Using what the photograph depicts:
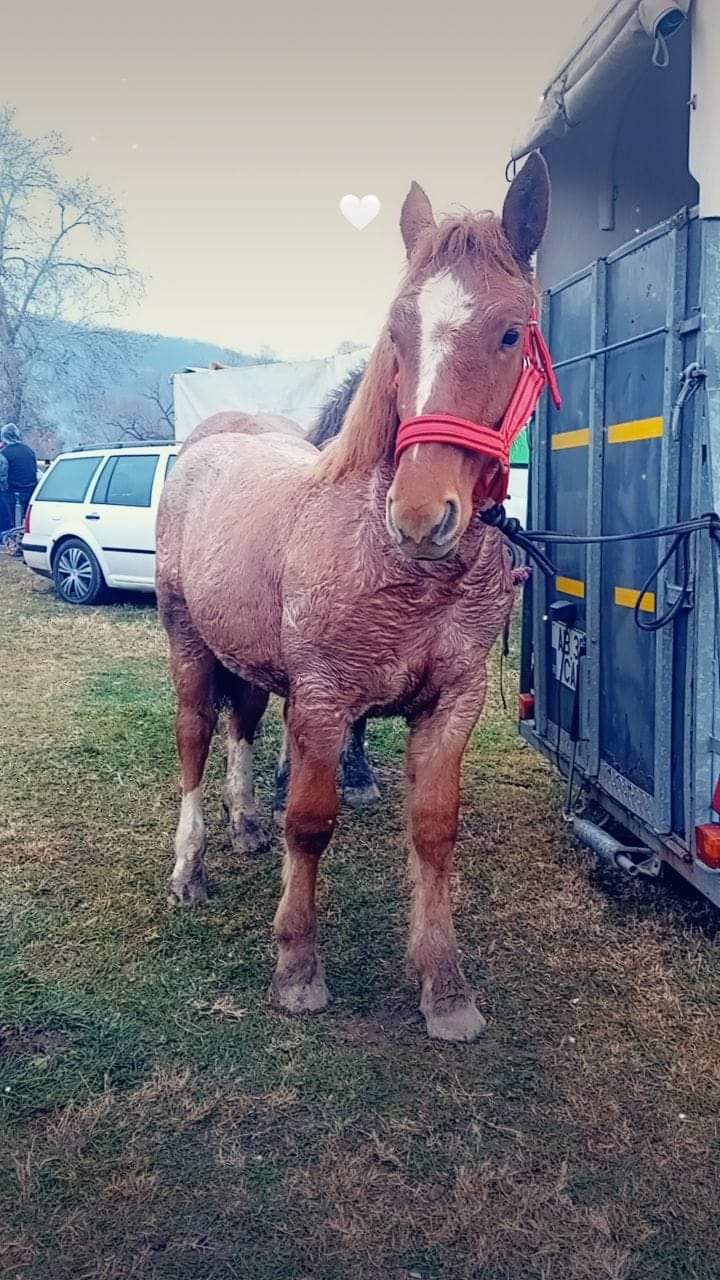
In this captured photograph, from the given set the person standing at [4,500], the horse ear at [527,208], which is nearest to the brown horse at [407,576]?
the horse ear at [527,208]

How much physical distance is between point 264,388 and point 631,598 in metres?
10.3

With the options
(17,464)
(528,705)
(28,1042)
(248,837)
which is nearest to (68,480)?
(17,464)

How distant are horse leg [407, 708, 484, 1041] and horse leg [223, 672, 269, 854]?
1.38m

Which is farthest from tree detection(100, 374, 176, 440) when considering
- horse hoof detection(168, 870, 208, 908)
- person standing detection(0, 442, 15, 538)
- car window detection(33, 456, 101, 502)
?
horse hoof detection(168, 870, 208, 908)

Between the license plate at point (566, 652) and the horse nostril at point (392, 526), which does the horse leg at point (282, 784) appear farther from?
the horse nostril at point (392, 526)

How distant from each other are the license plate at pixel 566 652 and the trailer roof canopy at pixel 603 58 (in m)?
2.00

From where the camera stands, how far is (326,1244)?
6.89 feet

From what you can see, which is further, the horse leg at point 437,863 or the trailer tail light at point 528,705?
the trailer tail light at point 528,705

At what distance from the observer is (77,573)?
1150 centimetres

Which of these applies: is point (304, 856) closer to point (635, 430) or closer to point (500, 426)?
point (500, 426)

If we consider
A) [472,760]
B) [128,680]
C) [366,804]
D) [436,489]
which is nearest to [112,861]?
[366,804]

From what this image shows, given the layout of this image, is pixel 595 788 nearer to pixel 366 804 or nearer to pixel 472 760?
pixel 366 804

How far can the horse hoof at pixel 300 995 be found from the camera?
119 inches

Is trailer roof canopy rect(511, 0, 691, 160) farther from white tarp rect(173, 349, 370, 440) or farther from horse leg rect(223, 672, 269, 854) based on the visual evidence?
white tarp rect(173, 349, 370, 440)
